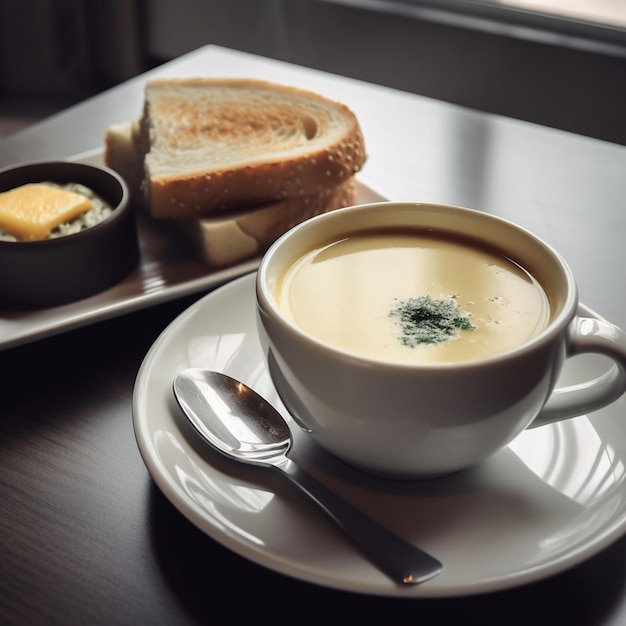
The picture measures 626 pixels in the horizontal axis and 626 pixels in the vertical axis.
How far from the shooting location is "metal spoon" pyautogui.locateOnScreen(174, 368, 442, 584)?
1.87 ft

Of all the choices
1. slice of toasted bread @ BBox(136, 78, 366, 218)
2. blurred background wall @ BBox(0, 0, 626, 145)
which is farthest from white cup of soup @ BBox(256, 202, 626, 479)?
blurred background wall @ BBox(0, 0, 626, 145)

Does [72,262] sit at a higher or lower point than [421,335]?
lower

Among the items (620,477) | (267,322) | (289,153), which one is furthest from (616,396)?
(289,153)

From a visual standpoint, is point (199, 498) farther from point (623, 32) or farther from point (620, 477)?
point (623, 32)

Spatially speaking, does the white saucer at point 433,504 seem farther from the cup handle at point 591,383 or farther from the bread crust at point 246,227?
the bread crust at point 246,227

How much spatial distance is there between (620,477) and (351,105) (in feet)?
3.65

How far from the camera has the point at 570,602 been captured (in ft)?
1.99

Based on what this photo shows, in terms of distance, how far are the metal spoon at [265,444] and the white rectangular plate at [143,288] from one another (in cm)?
21

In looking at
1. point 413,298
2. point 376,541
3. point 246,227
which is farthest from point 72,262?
point 376,541

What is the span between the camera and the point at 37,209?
3.37 feet

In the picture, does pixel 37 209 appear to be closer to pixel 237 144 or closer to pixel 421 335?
pixel 237 144

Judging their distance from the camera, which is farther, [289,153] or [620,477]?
[289,153]

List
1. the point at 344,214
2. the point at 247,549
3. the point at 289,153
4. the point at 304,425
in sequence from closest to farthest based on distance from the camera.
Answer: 1. the point at 247,549
2. the point at 304,425
3. the point at 344,214
4. the point at 289,153

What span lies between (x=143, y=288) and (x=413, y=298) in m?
0.45
